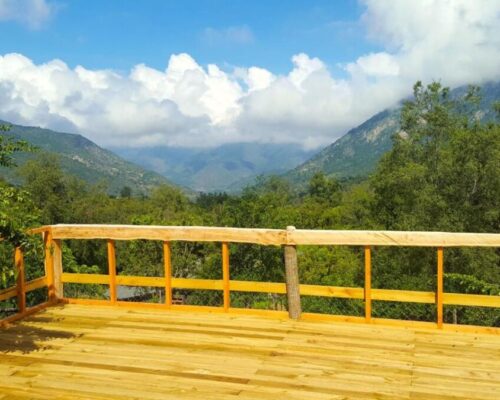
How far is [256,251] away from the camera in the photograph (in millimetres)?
19594

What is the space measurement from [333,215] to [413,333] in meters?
43.4

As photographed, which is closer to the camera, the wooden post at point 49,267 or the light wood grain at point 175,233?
the light wood grain at point 175,233

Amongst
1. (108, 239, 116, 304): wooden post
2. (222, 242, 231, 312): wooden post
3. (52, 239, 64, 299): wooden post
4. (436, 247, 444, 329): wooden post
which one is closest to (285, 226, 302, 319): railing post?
(222, 242, 231, 312): wooden post

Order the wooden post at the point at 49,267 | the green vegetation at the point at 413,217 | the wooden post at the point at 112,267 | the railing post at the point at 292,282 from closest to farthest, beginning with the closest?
the railing post at the point at 292,282 < the wooden post at the point at 112,267 < the wooden post at the point at 49,267 < the green vegetation at the point at 413,217

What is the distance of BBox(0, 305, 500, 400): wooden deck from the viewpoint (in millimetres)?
3590

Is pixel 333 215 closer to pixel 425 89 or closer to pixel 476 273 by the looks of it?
pixel 425 89

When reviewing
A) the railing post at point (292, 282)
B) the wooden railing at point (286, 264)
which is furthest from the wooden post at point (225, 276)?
the railing post at point (292, 282)

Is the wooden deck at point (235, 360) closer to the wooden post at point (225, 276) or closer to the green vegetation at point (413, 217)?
the wooden post at point (225, 276)

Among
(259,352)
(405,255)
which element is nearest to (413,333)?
(259,352)

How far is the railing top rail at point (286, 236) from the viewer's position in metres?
4.78

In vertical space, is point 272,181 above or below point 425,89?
below

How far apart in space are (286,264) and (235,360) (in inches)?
55.3

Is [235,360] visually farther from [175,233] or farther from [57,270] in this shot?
[57,270]

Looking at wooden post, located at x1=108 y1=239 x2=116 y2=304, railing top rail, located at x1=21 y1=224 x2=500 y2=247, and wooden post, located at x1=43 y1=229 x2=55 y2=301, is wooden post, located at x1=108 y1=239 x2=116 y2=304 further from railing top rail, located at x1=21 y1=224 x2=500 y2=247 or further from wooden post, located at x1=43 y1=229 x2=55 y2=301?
wooden post, located at x1=43 y1=229 x2=55 y2=301
